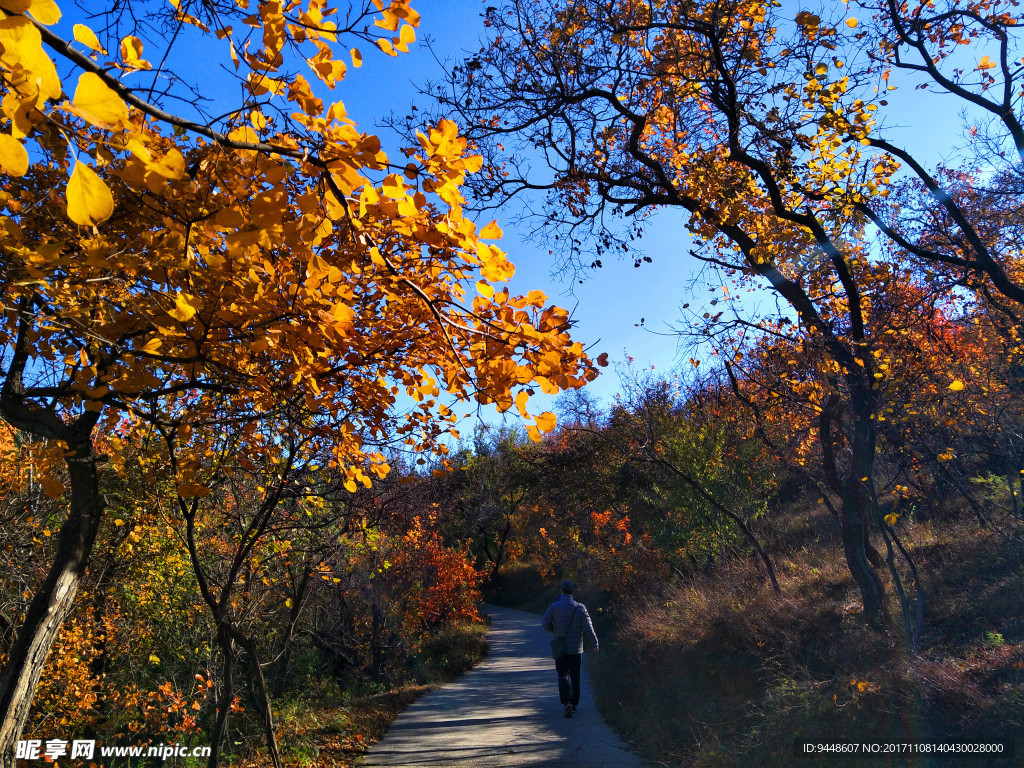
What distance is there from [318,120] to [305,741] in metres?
7.51

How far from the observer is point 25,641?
3.69m

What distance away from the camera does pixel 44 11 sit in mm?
925

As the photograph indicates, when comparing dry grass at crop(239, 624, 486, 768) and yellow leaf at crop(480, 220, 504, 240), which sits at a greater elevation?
yellow leaf at crop(480, 220, 504, 240)

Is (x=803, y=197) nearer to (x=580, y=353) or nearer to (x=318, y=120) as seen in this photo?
(x=580, y=353)

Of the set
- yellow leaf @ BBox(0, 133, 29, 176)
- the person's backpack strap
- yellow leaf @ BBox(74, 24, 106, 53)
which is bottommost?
the person's backpack strap

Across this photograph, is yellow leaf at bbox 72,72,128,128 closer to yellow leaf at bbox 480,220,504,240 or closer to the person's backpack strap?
yellow leaf at bbox 480,220,504,240

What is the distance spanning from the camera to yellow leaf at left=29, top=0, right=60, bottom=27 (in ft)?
3.03

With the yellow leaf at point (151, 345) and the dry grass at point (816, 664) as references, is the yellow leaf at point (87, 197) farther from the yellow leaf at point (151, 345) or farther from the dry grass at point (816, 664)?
the dry grass at point (816, 664)

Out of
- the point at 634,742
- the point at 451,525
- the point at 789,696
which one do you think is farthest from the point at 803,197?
the point at 451,525

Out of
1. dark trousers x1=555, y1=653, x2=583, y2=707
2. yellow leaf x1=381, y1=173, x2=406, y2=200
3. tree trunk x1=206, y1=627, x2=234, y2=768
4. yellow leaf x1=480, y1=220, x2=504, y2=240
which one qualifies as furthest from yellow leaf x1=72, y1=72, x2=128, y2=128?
dark trousers x1=555, y1=653, x2=583, y2=707

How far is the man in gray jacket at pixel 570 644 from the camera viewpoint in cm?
733

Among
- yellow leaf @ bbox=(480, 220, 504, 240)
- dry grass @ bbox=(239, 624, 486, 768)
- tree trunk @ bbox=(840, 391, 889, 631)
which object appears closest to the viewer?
yellow leaf @ bbox=(480, 220, 504, 240)

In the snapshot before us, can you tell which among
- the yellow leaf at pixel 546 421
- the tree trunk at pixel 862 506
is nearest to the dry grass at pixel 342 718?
the tree trunk at pixel 862 506

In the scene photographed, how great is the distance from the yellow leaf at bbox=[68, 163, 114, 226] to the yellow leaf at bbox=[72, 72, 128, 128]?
86 millimetres
